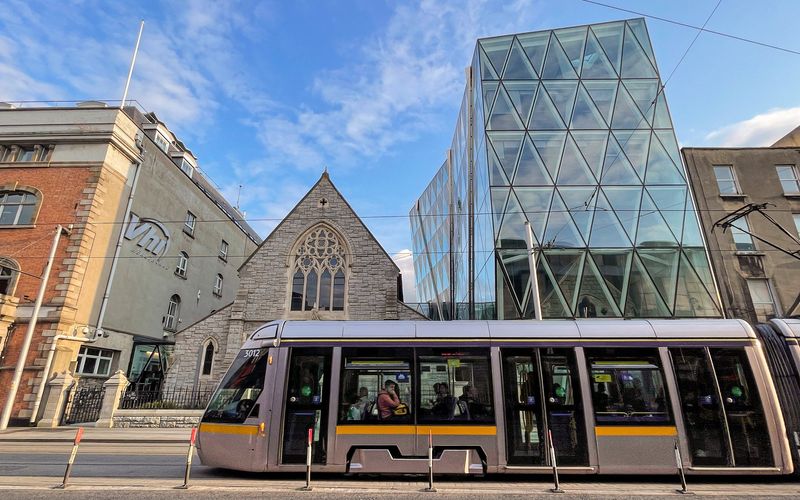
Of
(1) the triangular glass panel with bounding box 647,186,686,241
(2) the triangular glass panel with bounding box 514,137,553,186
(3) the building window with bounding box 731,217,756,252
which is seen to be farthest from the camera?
(2) the triangular glass panel with bounding box 514,137,553,186

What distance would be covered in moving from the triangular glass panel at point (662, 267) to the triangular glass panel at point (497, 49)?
13498 millimetres

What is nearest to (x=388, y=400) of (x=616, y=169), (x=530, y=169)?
(x=530, y=169)

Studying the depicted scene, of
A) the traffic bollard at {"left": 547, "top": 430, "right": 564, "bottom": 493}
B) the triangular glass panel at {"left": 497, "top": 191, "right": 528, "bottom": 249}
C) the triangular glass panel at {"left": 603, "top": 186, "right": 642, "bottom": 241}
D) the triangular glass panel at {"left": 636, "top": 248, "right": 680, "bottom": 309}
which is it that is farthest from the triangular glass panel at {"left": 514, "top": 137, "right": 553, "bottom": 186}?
the traffic bollard at {"left": 547, "top": 430, "right": 564, "bottom": 493}

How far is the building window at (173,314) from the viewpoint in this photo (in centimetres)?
2650

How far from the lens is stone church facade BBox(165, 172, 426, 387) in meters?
21.6

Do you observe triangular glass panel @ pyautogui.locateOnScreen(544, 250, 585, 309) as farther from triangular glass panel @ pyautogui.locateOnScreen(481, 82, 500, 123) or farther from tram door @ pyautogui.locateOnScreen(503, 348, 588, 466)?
tram door @ pyautogui.locateOnScreen(503, 348, 588, 466)

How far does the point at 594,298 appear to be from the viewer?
770 inches

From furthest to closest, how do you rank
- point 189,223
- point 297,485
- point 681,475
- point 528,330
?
point 189,223 < point 528,330 < point 297,485 < point 681,475

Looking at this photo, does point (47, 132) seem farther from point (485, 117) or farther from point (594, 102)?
point (594, 102)

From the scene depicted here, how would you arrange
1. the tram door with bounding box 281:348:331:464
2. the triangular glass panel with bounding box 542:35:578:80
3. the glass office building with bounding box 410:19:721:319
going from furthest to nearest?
1. the triangular glass panel with bounding box 542:35:578:80
2. the glass office building with bounding box 410:19:721:319
3. the tram door with bounding box 281:348:331:464

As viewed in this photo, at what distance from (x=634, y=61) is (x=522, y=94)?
24.7 feet

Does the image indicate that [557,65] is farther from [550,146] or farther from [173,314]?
[173,314]

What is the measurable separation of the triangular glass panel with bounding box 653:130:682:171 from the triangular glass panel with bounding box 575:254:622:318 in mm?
8080

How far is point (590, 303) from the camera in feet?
63.9
